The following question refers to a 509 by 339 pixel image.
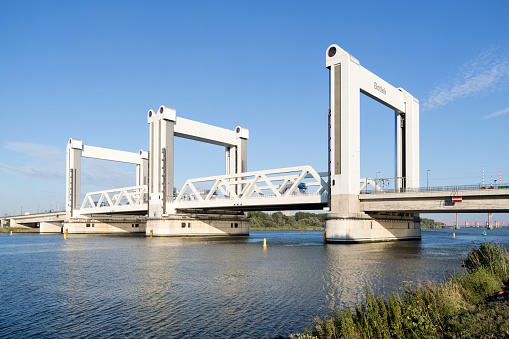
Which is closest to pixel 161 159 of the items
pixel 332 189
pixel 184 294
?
pixel 332 189

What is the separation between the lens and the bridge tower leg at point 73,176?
12069cm

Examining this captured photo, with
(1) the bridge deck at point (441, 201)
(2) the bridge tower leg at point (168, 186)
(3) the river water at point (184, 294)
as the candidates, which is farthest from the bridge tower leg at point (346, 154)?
(2) the bridge tower leg at point (168, 186)

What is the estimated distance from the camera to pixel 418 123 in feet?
265

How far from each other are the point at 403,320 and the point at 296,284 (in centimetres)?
1356

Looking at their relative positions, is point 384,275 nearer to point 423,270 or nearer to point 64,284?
point 423,270

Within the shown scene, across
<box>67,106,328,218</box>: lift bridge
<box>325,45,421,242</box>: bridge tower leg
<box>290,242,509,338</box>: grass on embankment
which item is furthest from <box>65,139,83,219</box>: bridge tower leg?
<box>290,242,509,338</box>: grass on embankment

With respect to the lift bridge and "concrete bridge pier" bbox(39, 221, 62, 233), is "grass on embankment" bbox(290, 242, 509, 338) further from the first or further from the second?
"concrete bridge pier" bbox(39, 221, 62, 233)

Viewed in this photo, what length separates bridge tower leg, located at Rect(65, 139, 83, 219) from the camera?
121 m

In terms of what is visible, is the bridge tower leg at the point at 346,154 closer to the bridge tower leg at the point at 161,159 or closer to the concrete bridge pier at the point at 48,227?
the bridge tower leg at the point at 161,159

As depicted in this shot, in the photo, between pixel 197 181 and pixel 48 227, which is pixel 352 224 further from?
pixel 48 227

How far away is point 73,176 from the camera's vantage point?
121 metres

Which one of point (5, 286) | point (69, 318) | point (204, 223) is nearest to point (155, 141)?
point (204, 223)

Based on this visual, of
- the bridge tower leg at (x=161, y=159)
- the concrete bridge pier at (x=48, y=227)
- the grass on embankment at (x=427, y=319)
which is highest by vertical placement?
the bridge tower leg at (x=161, y=159)

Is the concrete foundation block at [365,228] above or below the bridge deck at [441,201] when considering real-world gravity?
below
